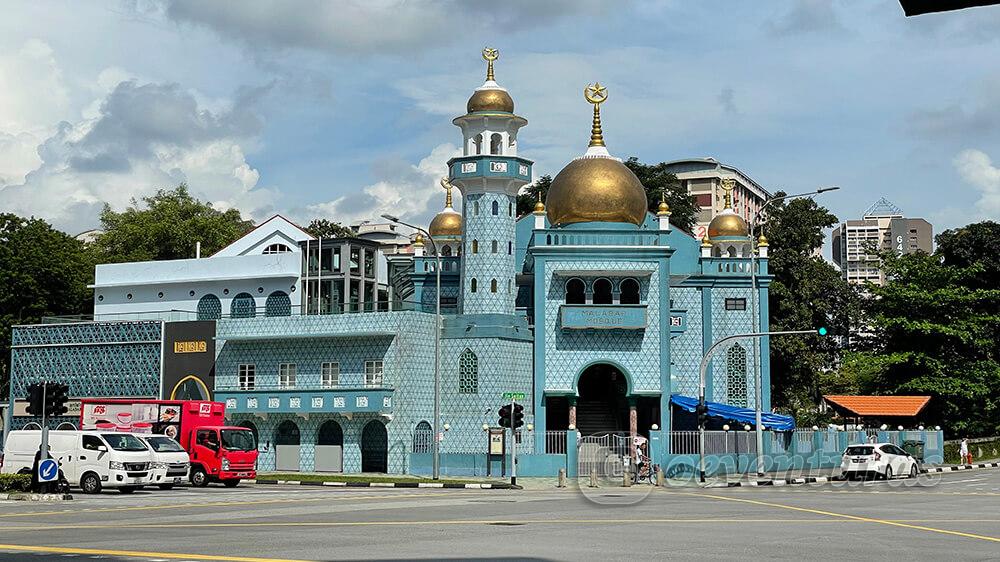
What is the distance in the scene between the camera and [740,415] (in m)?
52.5

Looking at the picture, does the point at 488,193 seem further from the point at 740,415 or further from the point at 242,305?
the point at 242,305

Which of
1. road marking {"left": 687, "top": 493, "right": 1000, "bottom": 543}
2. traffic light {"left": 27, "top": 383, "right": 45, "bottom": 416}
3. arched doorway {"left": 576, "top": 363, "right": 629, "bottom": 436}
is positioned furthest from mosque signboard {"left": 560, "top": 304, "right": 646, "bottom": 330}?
traffic light {"left": 27, "top": 383, "right": 45, "bottom": 416}

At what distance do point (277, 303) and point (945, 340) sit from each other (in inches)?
1368

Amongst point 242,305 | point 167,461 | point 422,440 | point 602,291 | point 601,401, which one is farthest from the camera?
point 242,305

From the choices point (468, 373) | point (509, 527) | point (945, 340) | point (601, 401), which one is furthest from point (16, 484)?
point (945, 340)

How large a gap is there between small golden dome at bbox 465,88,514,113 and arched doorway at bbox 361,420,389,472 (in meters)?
→ 13.9

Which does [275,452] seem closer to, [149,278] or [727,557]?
[149,278]

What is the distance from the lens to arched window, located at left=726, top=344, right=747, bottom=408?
57.4 meters

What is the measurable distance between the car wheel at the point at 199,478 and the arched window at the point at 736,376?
26.9 meters

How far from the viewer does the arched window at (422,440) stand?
164 feet

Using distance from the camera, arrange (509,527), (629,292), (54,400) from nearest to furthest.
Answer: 1. (509,527)
2. (54,400)
3. (629,292)

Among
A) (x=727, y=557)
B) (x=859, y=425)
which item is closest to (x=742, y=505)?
(x=727, y=557)

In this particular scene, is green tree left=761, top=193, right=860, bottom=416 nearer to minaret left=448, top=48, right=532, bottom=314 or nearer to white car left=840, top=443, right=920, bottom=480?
minaret left=448, top=48, right=532, bottom=314

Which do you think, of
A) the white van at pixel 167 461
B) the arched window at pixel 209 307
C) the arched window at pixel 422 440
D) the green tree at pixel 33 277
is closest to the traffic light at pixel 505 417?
the arched window at pixel 422 440
